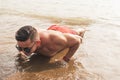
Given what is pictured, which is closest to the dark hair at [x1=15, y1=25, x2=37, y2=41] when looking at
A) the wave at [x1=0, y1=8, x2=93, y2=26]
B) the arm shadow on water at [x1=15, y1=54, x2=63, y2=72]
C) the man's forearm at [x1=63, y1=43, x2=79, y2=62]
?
the arm shadow on water at [x1=15, y1=54, x2=63, y2=72]

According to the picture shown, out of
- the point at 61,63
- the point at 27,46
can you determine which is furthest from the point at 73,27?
the point at 27,46

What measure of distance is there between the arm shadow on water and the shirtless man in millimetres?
142

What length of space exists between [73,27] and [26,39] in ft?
10.1

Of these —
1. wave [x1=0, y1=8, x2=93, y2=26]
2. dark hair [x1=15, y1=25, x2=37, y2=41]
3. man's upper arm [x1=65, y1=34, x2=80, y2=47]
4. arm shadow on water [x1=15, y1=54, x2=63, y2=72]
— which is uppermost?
dark hair [x1=15, y1=25, x2=37, y2=41]

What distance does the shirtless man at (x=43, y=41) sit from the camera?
3684 mm

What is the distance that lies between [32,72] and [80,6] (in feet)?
18.6

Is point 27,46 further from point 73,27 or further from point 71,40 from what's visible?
point 73,27

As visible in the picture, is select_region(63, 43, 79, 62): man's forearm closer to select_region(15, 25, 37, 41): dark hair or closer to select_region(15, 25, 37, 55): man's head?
select_region(15, 25, 37, 55): man's head

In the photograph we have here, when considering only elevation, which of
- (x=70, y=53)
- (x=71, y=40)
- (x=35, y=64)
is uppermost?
(x=71, y=40)

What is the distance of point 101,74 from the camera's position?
381 centimetres

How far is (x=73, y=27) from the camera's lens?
6602mm

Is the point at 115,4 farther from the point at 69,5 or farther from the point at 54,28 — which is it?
the point at 54,28

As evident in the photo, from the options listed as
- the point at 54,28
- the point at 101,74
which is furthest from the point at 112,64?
the point at 54,28

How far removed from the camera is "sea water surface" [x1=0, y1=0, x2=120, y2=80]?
3810 mm
